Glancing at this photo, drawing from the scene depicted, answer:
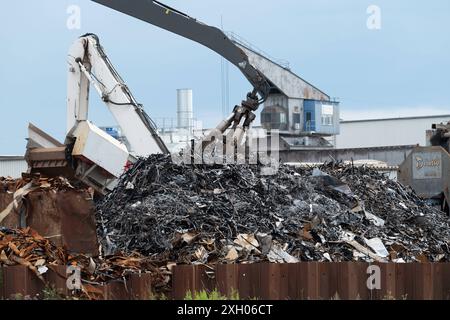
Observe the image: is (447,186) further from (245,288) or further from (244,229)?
(245,288)

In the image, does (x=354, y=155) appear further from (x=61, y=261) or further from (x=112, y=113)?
(x=61, y=261)

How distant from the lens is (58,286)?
12156 millimetres

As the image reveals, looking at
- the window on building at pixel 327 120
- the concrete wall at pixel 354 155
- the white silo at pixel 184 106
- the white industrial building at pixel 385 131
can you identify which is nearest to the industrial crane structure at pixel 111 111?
the concrete wall at pixel 354 155

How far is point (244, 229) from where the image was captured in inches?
680

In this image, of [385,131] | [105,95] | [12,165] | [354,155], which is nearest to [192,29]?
[105,95]

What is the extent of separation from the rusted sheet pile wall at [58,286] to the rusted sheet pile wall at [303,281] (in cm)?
51

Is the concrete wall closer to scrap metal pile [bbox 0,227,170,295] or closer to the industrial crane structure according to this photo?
the industrial crane structure

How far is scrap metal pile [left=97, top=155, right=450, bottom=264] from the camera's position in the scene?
1651cm

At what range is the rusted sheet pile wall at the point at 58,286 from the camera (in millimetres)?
11914

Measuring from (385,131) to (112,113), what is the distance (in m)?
44.5

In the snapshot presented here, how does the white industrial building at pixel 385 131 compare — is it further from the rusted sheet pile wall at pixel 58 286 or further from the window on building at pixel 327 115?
the rusted sheet pile wall at pixel 58 286

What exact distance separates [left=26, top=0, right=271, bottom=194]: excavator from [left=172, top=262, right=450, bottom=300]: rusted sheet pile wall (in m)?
7.51

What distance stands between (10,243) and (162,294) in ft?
7.62
